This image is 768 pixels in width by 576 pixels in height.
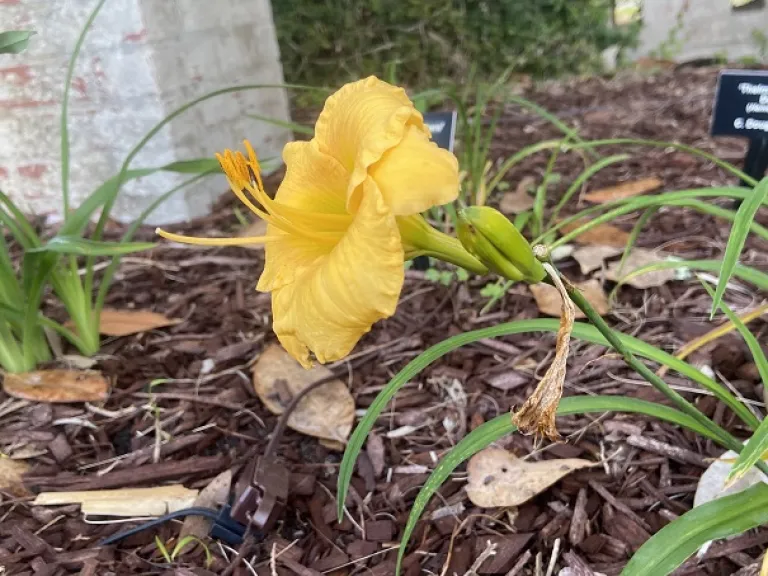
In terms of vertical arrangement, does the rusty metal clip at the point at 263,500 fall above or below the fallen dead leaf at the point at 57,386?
below

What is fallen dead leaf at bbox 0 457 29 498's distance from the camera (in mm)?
1268

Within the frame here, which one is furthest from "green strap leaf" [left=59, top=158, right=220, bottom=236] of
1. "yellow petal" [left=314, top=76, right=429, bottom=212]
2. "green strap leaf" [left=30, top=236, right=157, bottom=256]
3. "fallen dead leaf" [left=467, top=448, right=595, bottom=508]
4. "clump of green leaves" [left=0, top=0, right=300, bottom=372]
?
"fallen dead leaf" [left=467, top=448, right=595, bottom=508]

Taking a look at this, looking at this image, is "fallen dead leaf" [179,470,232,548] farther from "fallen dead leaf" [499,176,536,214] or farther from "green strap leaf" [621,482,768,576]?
"fallen dead leaf" [499,176,536,214]

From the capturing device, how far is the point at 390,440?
133 cm

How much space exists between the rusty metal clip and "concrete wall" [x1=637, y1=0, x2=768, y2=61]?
512cm

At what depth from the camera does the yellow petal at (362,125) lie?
26.8 inches

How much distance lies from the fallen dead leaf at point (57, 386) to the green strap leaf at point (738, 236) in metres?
1.24

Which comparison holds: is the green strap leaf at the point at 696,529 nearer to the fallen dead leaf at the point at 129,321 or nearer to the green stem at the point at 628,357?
the green stem at the point at 628,357

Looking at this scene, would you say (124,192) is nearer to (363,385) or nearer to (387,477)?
(363,385)

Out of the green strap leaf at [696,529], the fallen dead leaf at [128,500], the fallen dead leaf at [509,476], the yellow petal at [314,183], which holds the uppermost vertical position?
the yellow petal at [314,183]

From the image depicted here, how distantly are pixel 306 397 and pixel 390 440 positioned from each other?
201 mm

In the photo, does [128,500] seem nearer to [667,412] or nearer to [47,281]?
[47,281]

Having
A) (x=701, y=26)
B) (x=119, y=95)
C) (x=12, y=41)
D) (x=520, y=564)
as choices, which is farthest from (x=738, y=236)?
(x=701, y=26)

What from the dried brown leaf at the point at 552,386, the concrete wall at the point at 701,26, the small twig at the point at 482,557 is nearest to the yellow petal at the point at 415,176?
the dried brown leaf at the point at 552,386
